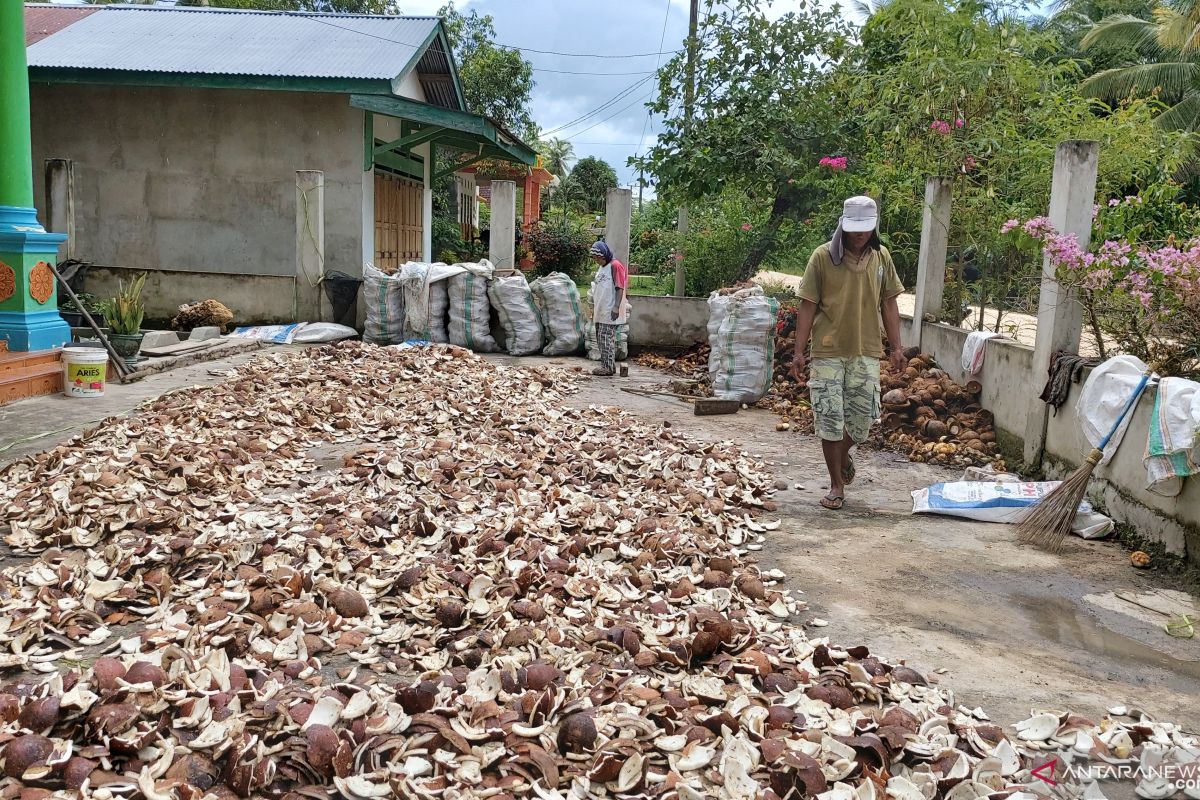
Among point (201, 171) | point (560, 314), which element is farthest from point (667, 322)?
point (201, 171)

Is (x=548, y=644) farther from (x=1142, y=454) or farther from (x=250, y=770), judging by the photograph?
(x=1142, y=454)

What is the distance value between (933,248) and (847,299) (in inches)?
119

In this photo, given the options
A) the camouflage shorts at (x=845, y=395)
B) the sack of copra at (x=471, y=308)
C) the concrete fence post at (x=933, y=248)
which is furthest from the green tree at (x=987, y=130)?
the sack of copra at (x=471, y=308)

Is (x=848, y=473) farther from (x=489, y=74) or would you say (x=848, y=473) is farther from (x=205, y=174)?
(x=489, y=74)

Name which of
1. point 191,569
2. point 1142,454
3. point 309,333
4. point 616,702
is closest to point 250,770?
point 616,702

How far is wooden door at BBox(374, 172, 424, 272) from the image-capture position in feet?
39.4

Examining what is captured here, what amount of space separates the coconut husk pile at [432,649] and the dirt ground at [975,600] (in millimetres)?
189

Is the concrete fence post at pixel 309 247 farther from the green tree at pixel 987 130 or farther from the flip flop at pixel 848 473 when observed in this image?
the flip flop at pixel 848 473

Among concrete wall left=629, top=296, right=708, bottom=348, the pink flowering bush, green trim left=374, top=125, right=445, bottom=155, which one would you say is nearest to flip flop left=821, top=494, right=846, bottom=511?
the pink flowering bush

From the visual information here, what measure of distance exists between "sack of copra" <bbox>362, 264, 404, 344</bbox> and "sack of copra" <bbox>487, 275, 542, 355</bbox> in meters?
0.97

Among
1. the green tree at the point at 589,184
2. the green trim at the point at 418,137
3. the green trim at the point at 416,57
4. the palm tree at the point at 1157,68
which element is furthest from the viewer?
the green tree at the point at 589,184

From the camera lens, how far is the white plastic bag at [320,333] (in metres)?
10.0

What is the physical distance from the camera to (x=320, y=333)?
33.1ft

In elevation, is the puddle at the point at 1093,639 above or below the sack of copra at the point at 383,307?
below
